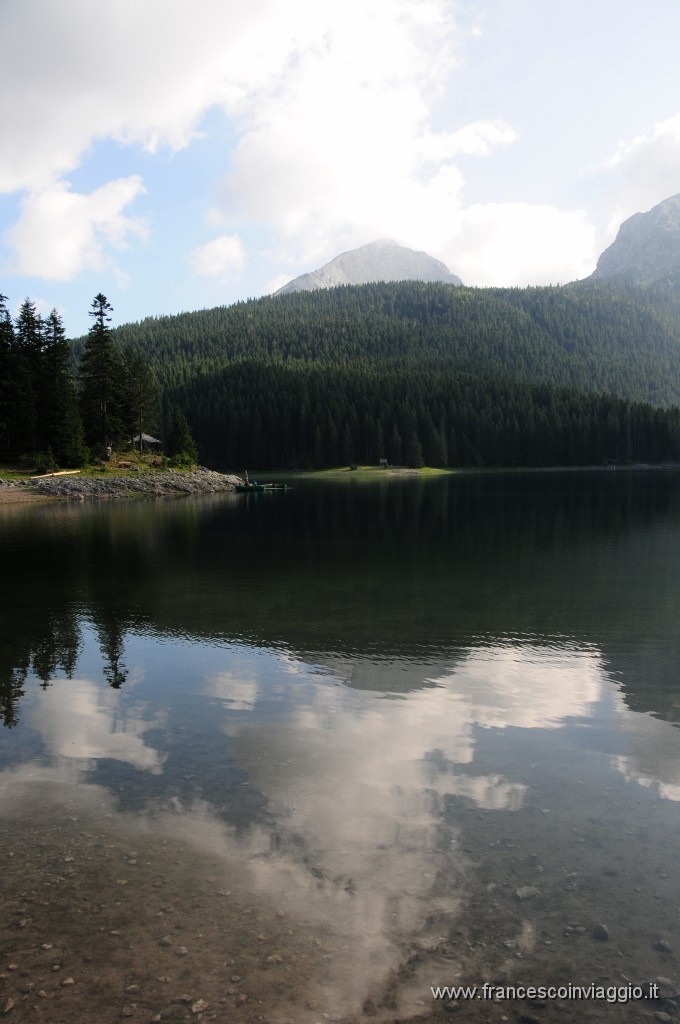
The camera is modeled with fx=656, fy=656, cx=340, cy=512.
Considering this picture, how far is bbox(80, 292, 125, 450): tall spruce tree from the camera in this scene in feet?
287

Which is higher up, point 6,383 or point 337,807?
point 6,383

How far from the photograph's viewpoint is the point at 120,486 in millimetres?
80250

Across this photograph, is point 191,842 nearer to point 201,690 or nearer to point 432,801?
point 432,801

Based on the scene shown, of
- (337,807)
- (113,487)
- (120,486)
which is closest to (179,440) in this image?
(120,486)

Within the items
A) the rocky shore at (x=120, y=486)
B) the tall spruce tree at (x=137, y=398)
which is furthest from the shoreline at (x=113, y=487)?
the tall spruce tree at (x=137, y=398)

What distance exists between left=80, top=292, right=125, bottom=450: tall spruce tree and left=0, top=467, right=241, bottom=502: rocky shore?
8140 millimetres

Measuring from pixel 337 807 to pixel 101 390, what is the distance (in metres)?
87.4

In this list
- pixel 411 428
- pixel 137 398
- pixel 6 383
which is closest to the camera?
pixel 6 383

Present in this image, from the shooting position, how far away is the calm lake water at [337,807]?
5.77 meters

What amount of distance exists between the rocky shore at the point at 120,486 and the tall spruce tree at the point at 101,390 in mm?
8140

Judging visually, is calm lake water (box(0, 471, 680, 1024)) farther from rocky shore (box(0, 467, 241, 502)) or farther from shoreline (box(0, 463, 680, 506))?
rocky shore (box(0, 467, 241, 502))

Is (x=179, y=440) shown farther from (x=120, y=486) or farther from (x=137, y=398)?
(x=120, y=486)

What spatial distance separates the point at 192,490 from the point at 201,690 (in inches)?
3051

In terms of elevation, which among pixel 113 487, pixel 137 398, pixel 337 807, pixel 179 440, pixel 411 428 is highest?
pixel 137 398
